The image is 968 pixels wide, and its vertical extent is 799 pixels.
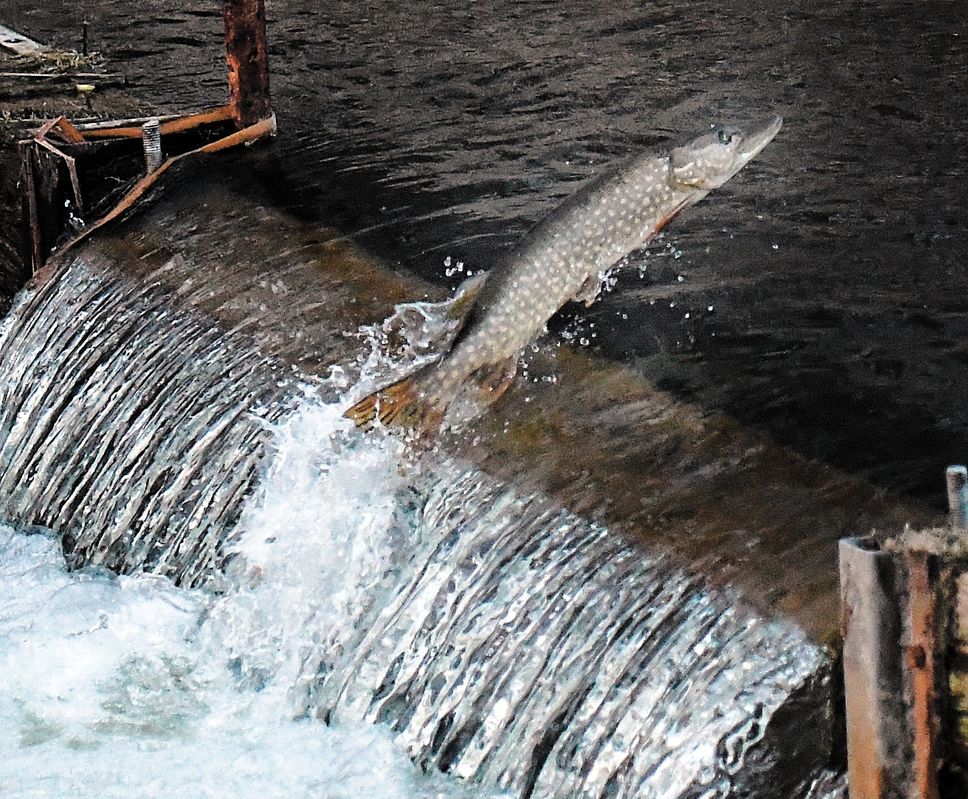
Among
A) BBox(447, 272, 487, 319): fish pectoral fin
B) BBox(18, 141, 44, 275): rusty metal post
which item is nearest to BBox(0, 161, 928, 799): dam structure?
BBox(447, 272, 487, 319): fish pectoral fin

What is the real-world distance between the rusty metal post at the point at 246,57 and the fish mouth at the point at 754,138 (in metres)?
3.22

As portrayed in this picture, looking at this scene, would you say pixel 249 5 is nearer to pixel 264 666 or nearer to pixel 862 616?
pixel 264 666

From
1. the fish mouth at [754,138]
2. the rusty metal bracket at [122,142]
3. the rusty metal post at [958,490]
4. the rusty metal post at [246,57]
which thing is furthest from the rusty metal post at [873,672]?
the rusty metal post at [246,57]

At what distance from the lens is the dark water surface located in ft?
17.4

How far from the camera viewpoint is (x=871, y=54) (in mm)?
9531

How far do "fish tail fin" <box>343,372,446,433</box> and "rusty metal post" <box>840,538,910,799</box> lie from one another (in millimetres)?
1970

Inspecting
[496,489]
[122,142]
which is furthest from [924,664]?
[122,142]

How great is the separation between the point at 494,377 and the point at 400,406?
347 mm

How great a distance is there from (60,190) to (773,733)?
4865 mm

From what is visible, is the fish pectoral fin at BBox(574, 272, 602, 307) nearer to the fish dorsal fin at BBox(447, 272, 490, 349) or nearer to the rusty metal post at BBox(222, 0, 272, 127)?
the fish dorsal fin at BBox(447, 272, 490, 349)

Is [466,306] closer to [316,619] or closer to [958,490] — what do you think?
[316,619]

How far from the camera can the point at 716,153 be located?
17.7 feet

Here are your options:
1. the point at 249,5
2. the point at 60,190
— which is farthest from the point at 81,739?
the point at 249,5

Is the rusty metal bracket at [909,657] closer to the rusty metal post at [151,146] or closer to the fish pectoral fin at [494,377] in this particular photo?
the fish pectoral fin at [494,377]
